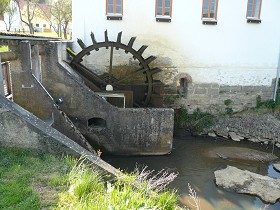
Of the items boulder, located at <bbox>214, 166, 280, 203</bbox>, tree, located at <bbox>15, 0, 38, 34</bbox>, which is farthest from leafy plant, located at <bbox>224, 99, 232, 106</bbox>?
tree, located at <bbox>15, 0, 38, 34</bbox>

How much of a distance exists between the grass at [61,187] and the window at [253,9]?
340 inches

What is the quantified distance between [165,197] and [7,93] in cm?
504

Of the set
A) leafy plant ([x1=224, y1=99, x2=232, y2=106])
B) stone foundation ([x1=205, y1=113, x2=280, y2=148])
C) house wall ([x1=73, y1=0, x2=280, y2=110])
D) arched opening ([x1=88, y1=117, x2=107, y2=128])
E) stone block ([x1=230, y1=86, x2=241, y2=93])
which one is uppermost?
house wall ([x1=73, y1=0, x2=280, y2=110])

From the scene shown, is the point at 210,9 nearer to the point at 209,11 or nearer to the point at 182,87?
the point at 209,11

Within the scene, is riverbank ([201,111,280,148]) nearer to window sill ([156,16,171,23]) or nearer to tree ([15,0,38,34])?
window sill ([156,16,171,23])

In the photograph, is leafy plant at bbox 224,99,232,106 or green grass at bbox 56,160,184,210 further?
leafy plant at bbox 224,99,232,106

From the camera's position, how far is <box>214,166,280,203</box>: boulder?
6.74 metres

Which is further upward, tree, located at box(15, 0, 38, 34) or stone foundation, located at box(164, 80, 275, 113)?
tree, located at box(15, 0, 38, 34)

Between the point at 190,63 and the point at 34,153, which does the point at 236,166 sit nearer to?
the point at 190,63

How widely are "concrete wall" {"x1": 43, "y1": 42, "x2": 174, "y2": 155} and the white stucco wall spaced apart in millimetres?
2265

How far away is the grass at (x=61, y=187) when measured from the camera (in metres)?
3.40

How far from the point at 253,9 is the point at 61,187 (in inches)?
383

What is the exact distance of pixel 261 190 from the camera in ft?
22.6

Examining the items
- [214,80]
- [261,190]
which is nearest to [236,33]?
[214,80]
